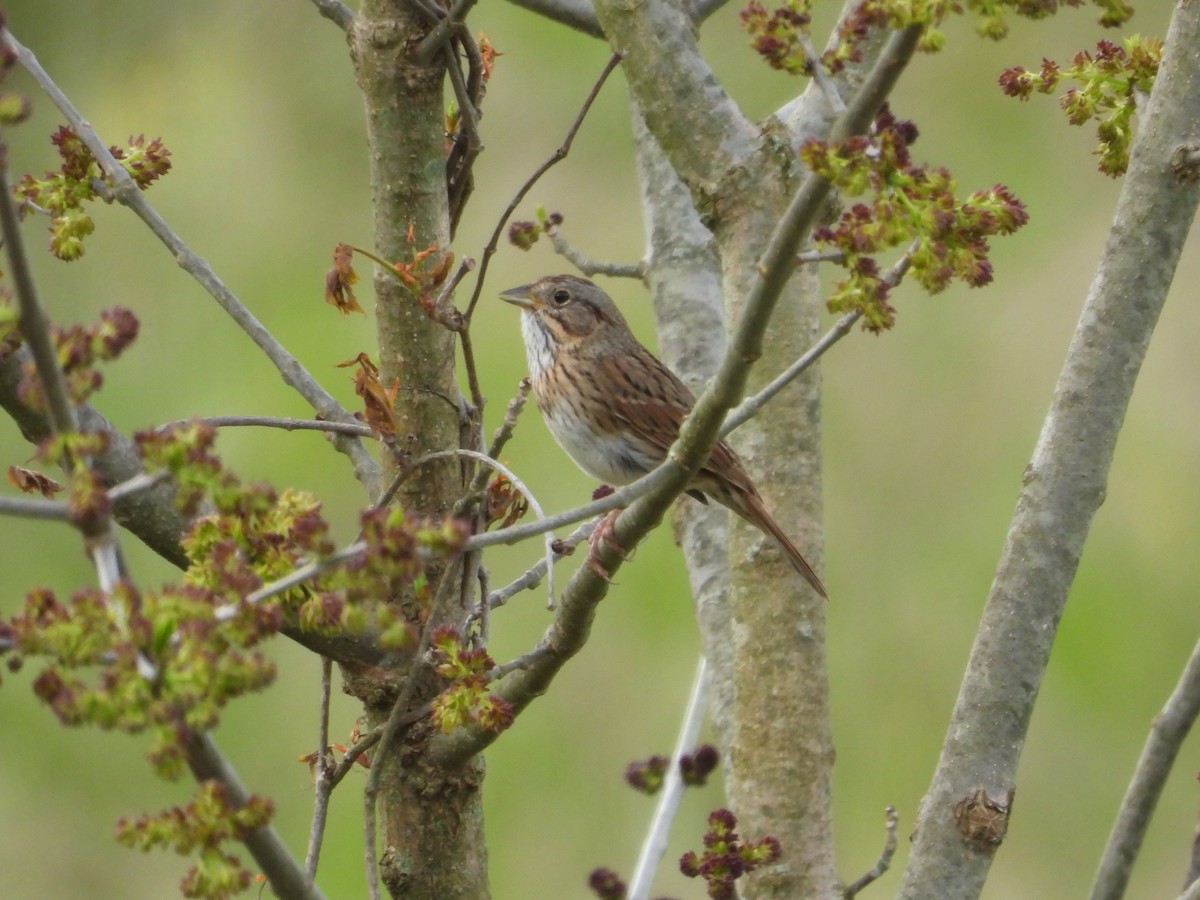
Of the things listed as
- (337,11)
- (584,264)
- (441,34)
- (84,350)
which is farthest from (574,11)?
(84,350)

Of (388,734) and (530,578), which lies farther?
(530,578)

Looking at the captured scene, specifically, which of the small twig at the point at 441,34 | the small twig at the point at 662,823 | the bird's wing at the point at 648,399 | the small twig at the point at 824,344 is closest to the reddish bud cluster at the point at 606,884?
the small twig at the point at 662,823

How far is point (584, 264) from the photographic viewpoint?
3264 mm

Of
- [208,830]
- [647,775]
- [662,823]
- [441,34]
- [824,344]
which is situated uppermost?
[441,34]

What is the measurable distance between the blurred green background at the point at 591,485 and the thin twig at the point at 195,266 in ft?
8.80

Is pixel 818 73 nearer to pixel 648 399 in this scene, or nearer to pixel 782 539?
pixel 782 539

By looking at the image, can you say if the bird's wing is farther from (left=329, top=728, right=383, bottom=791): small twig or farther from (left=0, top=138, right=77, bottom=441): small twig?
(left=0, top=138, right=77, bottom=441): small twig

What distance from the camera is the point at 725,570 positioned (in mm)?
3227

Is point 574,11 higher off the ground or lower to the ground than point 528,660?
higher

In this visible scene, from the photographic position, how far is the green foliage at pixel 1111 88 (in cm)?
221

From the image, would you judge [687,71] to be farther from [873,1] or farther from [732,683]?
[873,1]

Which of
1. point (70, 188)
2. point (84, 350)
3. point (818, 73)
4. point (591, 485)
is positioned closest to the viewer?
point (84, 350)

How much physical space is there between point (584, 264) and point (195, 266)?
1015 millimetres

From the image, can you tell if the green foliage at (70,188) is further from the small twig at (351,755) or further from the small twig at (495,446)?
the small twig at (351,755)
